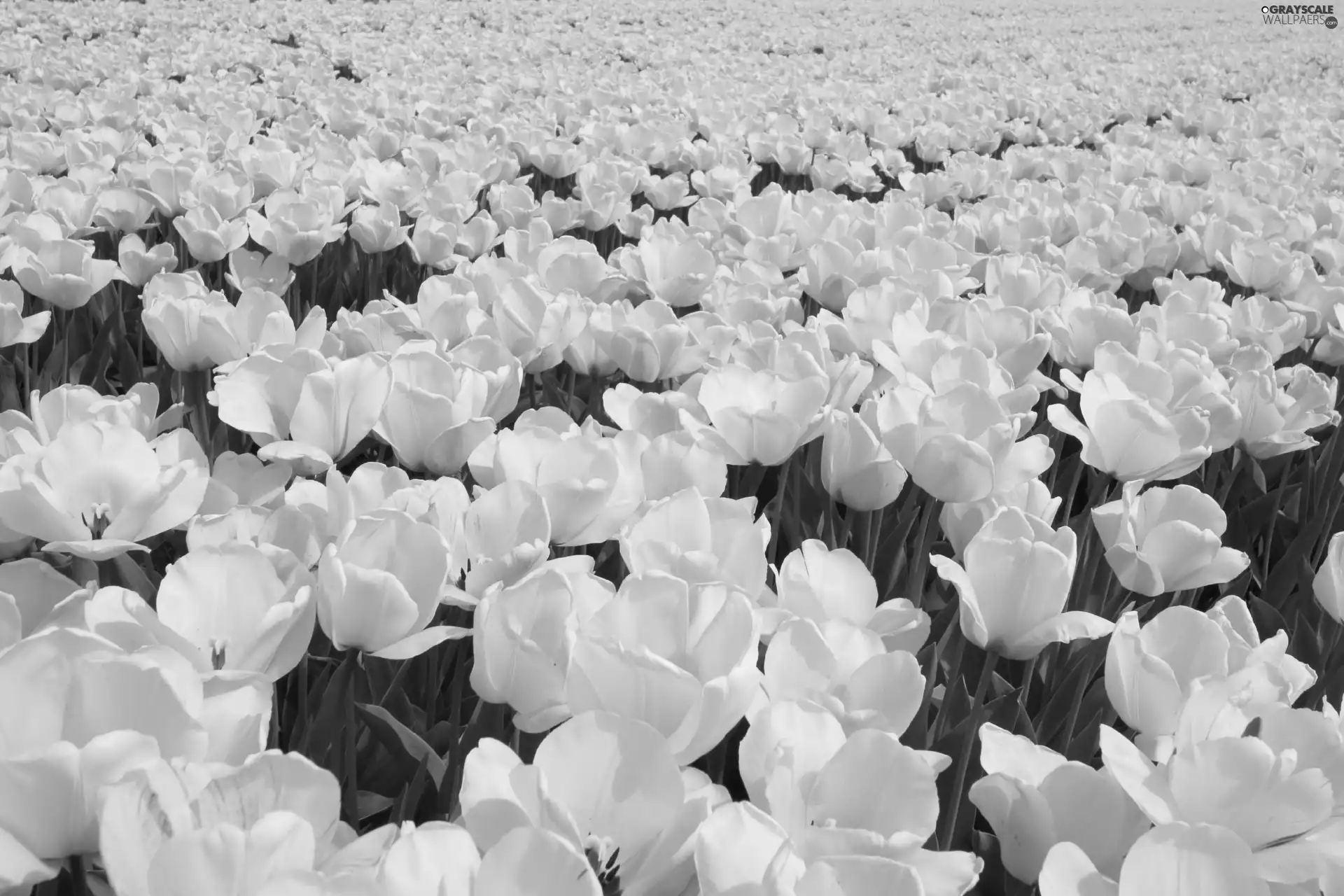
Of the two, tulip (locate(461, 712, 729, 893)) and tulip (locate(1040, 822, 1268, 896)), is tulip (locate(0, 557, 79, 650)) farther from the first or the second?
tulip (locate(1040, 822, 1268, 896))

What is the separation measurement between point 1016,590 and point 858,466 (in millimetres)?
405

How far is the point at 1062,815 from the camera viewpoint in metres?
0.90

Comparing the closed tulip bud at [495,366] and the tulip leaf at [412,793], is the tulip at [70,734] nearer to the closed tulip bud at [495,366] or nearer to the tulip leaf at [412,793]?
the tulip leaf at [412,793]

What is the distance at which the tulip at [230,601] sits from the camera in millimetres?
977

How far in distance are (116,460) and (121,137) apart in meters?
2.98

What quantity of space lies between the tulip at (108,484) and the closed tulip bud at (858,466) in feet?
2.60

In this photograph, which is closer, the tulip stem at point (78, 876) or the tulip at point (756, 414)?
the tulip stem at point (78, 876)

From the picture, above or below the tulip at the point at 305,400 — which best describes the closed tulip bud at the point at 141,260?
below

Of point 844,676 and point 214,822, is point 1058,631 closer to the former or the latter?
point 844,676

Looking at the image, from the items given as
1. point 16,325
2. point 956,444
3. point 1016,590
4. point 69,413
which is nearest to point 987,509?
point 956,444

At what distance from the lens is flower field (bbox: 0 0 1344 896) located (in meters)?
0.75

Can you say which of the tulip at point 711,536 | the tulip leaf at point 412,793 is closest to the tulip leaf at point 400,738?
the tulip leaf at point 412,793

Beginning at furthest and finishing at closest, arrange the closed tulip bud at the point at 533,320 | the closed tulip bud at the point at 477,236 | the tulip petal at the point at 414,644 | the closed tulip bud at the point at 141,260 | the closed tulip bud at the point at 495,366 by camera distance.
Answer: the closed tulip bud at the point at 477,236 → the closed tulip bud at the point at 141,260 → the closed tulip bud at the point at 533,320 → the closed tulip bud at the point at 495,366 → the tulip petal at the point at 414,644

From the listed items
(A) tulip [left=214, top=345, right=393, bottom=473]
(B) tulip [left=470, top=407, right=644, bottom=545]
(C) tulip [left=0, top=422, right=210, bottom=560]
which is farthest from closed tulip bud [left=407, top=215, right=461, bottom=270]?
(C) tulip [left=0, top=422, right=210, bottom=560]
